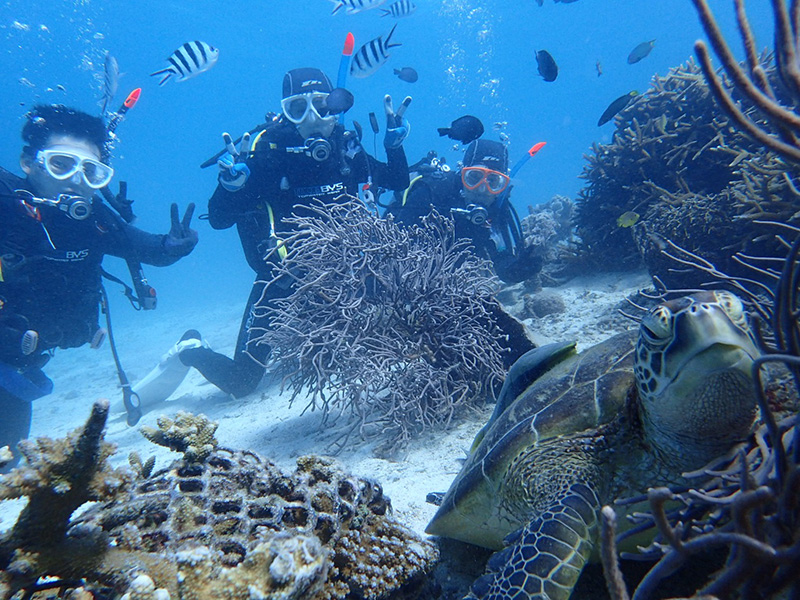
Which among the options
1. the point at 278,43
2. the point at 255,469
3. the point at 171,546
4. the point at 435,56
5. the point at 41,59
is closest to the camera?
the point at 171,546

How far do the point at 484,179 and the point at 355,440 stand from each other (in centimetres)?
510

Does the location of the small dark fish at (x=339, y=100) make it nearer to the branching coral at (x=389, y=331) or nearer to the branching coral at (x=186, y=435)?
the branching coral at (x=389, y=331)

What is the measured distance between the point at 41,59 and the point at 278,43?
33.8 metres

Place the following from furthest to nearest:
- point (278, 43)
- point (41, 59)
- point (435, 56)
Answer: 1. point (435, 56)
2. point (278, 43)
3. point (41, 59)

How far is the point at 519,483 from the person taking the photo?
1673 mm

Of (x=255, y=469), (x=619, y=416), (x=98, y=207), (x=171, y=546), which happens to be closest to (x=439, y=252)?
(x=619, y=416)

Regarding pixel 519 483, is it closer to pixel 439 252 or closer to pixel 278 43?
pixel 439 252

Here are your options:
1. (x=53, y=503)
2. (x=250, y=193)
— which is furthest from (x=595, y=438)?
(x=250, y=193)

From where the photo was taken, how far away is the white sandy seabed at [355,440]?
2.71m

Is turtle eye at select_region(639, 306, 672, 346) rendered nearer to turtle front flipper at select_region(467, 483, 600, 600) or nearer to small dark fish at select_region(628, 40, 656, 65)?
turtle front flipper at select_region(467, 483, 600, 600)

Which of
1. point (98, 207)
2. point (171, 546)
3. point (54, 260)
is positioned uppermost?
point (98, 207)

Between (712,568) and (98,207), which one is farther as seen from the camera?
(98,207)

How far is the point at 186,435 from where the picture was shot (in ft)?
5.00

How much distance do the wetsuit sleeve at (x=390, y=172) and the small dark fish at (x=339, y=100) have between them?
883 millimetres
